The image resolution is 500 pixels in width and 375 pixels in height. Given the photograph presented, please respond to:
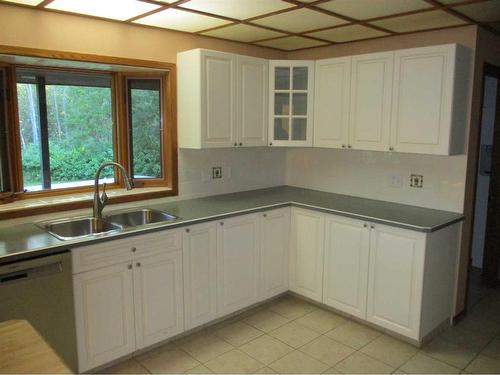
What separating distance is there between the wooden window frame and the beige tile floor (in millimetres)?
1165

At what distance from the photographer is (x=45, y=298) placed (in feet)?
7.46

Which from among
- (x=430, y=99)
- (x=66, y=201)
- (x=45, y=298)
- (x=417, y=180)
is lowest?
(x=45, y=298)

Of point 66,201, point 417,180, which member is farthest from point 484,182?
point 66,201

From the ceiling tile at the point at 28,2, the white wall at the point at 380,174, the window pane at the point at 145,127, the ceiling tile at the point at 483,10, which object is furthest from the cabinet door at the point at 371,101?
the ceiling tile at the point at 28,2

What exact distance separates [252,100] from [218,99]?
37cm

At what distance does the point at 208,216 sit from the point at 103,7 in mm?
1534

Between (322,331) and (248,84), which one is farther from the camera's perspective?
(248,84)

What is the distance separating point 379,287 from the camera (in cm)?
312

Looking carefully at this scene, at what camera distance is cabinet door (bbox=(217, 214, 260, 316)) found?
10.5ft

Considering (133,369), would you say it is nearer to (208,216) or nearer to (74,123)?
(208,216)

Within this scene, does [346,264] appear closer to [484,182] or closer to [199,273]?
[199,273]

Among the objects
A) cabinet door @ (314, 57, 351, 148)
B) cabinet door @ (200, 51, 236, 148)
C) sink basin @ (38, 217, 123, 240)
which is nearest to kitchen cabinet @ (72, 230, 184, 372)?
sink basin @ (38, 217, 123, 240)

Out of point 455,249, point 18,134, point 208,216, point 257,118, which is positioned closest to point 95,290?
point 208,216

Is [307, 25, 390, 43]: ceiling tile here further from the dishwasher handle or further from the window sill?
the dishwasher handle
